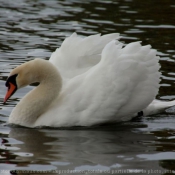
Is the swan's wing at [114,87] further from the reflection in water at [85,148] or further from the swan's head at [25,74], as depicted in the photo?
the swan's head at [25,74]

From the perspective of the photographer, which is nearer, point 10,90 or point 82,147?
point 82,147

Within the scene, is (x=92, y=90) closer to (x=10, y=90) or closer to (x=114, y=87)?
(x=114, y=87)

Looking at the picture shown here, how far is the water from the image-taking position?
8.98m

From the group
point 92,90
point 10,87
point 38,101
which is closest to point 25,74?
point 10,87

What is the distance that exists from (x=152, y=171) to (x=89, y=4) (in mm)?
13658

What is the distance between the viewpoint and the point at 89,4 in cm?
2177

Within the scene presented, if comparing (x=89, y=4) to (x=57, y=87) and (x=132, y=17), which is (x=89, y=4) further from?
(x=57, y=87)

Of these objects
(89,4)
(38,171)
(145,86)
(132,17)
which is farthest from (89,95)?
(89,4)

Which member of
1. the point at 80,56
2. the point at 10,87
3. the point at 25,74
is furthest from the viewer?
the point at 80,56

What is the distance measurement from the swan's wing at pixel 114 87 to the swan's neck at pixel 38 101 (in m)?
0.22

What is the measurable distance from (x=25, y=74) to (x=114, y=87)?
4.66ft

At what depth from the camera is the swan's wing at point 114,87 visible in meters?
10.8

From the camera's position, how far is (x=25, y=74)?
11.1 m

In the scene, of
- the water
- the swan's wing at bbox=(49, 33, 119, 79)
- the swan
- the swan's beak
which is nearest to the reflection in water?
the water
